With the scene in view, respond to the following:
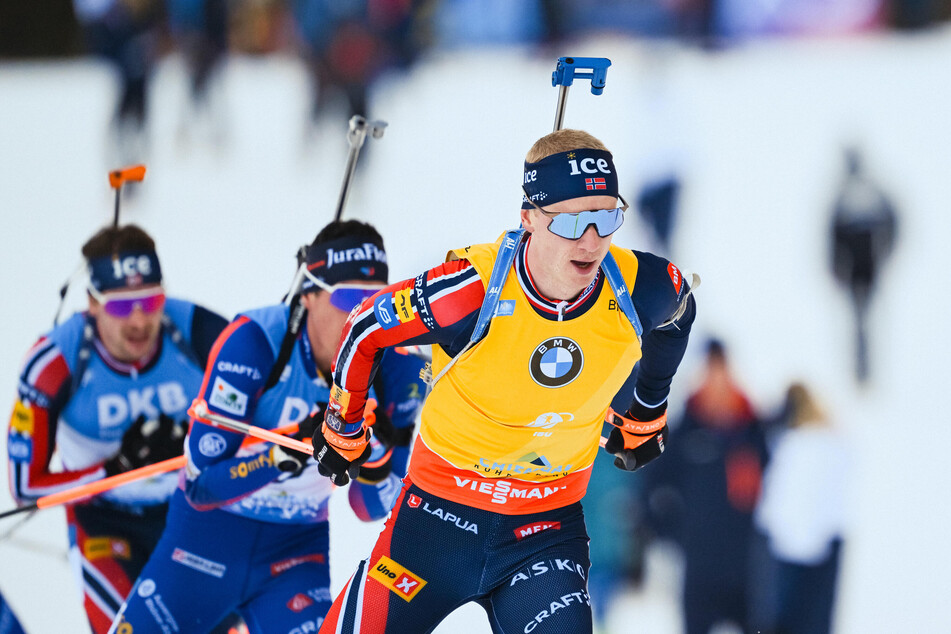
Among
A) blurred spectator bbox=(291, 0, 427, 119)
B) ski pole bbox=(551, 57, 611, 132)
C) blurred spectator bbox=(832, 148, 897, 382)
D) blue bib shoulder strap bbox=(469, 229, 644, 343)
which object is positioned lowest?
blue bib shoulder strap bbox=(469, 229, 644, 343)

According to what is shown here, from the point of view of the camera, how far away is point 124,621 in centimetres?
351

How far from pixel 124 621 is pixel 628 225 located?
4435mm

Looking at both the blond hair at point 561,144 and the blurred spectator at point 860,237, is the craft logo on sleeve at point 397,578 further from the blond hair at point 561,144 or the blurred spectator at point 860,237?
the blurred spectator at point 860,237

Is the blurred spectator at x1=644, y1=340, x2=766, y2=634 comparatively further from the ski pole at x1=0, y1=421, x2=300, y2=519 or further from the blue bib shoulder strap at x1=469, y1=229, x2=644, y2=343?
the blue bib shoulder strap at x1=469, y1=229, x2=644, y2=343

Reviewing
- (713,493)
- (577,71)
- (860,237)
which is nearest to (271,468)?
(577,71)

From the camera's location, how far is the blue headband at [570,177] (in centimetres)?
270

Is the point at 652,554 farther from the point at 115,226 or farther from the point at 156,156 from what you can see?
the point at 156,156

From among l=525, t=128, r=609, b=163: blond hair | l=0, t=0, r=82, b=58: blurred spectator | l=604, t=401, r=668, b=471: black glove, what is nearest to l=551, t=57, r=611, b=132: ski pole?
l=525, t=128, r=609, b=163: blond hair

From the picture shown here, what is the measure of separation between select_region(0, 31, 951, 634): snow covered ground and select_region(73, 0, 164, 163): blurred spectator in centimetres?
45

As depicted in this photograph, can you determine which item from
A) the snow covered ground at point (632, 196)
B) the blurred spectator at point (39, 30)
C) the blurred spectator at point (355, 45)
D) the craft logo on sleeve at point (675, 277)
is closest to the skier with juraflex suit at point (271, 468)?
the craft logo on sleeve at point (675, 277)

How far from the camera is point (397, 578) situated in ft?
9.27

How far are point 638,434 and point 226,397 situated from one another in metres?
1.27

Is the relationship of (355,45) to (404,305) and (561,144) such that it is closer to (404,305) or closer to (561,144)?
(561,144)

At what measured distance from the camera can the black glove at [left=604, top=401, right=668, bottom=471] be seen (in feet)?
10.9
